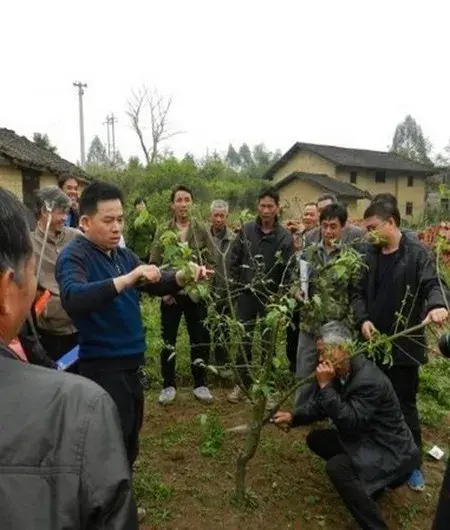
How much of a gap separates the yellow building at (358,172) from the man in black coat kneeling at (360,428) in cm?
3022

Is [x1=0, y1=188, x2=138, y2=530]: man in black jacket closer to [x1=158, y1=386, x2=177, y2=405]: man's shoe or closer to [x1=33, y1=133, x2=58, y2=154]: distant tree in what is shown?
[x1=158, y1=386, x2=177, y2=405]: man's shoe

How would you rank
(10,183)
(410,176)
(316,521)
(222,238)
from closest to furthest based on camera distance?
1. (316,521)
2. (222,238)
3. (10,183)
4. (410,176)

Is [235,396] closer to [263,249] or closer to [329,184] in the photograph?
[263,249]

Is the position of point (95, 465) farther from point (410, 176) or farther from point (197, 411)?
point (410, 176)

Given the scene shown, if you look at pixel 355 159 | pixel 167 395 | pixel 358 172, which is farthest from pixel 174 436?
pixel 355 159

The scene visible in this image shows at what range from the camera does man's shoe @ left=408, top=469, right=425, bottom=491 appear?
346 centimetres

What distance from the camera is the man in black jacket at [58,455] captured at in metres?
0.87

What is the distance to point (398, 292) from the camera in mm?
3418

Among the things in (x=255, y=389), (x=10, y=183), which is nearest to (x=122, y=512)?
(x=255, y=389)

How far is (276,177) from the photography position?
38625 mm

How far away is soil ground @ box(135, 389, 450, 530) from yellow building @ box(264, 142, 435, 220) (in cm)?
2965

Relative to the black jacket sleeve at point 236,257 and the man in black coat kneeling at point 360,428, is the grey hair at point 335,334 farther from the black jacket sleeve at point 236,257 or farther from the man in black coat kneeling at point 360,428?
the black jacket sleeve at point 236,257

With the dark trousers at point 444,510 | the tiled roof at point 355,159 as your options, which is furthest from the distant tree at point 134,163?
the dark trousers at point 444,510

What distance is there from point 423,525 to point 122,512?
9.55 ft
